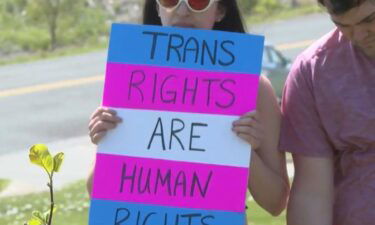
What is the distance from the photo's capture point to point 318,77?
258 cm

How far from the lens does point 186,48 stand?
2689 mm

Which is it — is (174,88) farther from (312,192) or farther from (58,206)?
(58,206)

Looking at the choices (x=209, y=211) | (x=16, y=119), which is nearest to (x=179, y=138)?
(x=209, y=211)

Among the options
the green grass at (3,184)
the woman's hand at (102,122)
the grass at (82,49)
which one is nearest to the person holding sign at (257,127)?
the woman's hand at (102,122)

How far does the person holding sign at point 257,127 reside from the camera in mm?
2615

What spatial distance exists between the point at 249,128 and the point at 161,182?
12.3 inches

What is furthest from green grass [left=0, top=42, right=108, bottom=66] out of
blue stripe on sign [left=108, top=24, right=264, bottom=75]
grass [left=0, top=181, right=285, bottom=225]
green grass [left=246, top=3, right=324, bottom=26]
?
blue stripe on sign [left=108, top=24, right=264, bottom=75]

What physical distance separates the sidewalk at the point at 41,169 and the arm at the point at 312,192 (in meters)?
6.63

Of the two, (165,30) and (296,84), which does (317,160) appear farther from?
(165,30)

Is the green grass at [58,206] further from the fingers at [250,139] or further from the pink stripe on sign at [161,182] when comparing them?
the fingers at [250,139]

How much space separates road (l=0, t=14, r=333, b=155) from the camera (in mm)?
14310

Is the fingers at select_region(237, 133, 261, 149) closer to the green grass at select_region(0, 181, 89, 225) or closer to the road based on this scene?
the green grass at select_region(0, 181, 89, 225)

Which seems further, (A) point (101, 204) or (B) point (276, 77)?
(B) point (276, 77)

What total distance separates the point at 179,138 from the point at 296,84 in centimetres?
37
